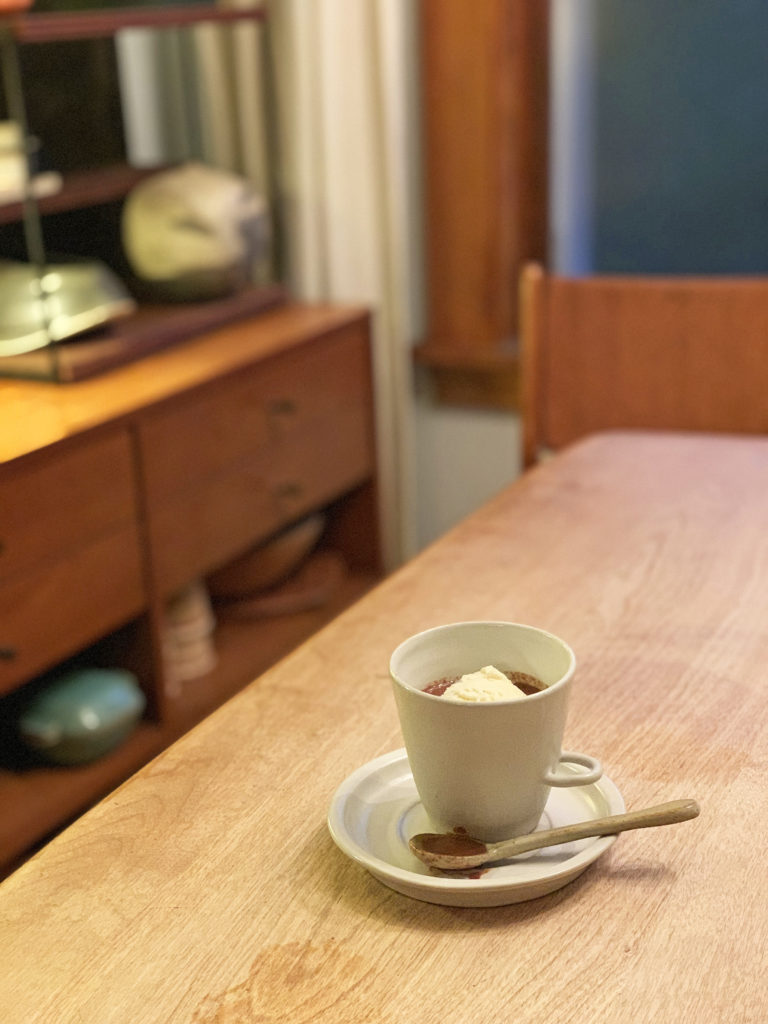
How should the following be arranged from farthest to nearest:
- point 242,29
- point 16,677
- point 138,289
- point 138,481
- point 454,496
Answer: point 454,496
point 242,29
point 138,289
point 138,481
point 16,677

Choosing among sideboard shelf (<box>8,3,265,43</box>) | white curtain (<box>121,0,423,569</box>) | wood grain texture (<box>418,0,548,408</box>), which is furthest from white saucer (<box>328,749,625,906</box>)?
wood grain texture (<box>418,0,548,408</box>)

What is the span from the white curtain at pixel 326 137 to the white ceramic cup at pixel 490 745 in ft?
5.88

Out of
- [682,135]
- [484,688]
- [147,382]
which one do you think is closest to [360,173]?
[682,135]

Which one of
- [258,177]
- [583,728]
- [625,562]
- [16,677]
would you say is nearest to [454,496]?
[258,177]

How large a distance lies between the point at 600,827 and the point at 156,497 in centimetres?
127

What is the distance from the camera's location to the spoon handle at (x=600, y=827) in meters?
0.75

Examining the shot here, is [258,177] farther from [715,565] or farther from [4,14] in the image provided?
[715,565]

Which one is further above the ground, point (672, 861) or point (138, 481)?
point (672, 861)

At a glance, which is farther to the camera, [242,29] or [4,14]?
[242,29]

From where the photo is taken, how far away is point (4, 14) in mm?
1767

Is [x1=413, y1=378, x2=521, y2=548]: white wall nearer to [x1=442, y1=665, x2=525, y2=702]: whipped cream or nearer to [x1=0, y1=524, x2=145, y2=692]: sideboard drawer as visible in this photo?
[x1=0, y1=524, x2=145, y2=692]: sideboard drawer

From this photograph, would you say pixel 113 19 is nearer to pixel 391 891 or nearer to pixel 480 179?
pixel 480 179

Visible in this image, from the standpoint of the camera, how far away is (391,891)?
29.2 inches

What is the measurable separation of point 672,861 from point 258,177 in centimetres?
217
